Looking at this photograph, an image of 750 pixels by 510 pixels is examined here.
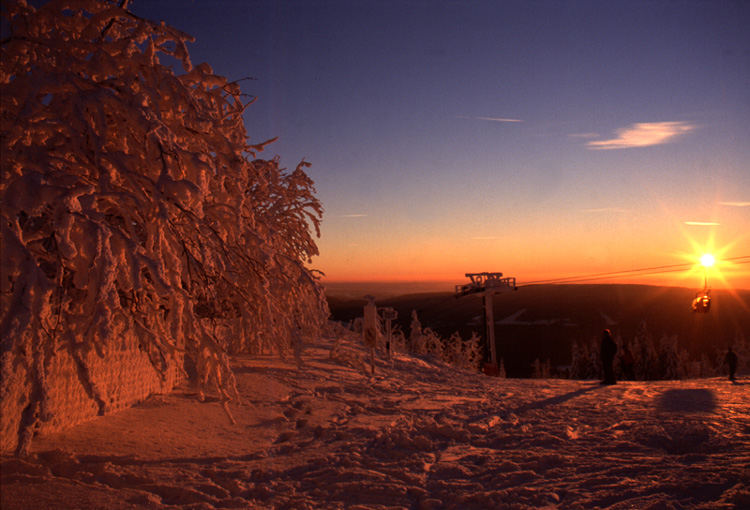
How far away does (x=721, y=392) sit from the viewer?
9875mm

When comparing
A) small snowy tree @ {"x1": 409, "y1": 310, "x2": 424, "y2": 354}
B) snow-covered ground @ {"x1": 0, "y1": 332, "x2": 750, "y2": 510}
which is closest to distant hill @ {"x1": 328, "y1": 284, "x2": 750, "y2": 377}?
small snowy tree @ {"x1": 409, "y1": 310, "x2": 424, "y2": 354}

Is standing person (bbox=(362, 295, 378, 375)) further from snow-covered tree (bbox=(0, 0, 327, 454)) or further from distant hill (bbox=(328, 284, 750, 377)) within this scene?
distant hill (bbox=(328, 284, 750, 377))

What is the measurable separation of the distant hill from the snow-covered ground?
300 feet

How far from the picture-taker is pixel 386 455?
557 cm

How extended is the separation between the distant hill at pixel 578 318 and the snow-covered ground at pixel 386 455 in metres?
91.4

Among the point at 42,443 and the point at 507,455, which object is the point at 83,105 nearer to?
the point at 42,443

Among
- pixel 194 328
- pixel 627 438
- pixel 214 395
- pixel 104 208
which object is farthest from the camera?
pixel 214 395

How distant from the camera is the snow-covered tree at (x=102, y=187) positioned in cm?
377

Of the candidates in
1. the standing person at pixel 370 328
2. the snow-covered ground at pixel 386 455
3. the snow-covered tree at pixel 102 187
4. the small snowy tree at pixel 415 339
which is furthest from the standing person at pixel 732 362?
the small snowy tree at pixel 415 339

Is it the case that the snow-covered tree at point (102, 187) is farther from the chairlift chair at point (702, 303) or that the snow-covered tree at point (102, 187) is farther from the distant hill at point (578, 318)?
the distant hill at point (578, 318)

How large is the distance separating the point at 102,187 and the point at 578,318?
473 ft

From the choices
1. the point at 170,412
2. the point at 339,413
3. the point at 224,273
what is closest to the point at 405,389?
the point at 339,413

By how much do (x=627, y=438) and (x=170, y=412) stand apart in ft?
19.8

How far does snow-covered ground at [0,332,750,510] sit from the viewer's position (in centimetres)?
407
